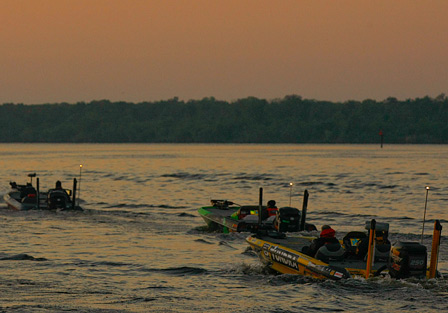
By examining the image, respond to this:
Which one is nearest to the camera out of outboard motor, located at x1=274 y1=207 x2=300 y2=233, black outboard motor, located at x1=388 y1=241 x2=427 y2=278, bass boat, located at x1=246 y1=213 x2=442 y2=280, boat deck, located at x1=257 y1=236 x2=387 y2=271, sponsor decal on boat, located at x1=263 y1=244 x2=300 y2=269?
black outboard motor, located at x1=388 y1=241 x2=427 y2=278

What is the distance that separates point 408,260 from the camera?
20.8 m

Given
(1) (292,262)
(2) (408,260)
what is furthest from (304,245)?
(2) (408,260)

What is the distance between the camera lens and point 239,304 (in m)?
20.4

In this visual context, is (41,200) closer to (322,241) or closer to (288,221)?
(288,221)

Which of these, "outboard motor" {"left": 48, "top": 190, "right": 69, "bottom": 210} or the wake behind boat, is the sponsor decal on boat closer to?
"outboard motor" {"left": 48, "top": 190, "right": 69, "bottom": 210}

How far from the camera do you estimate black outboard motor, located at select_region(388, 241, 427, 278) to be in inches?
818

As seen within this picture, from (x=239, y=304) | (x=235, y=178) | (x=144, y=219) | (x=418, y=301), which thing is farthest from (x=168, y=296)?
(x=235, y=178)

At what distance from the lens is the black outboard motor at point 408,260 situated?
818 inches

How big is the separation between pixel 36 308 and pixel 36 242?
13553mm

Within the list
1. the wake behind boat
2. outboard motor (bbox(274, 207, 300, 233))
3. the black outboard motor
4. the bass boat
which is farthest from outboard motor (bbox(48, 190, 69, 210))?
the black outboard motor

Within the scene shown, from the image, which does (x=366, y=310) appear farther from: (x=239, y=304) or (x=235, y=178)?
(x=235, y=178)

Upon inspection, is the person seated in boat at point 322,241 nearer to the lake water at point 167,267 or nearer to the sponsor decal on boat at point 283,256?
the sponsor decal on boat at point 283,256

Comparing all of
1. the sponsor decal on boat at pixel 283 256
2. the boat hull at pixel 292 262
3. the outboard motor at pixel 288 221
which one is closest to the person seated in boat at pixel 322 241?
the boat hull at pixel 292 262

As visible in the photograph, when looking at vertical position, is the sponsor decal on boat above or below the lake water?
above
